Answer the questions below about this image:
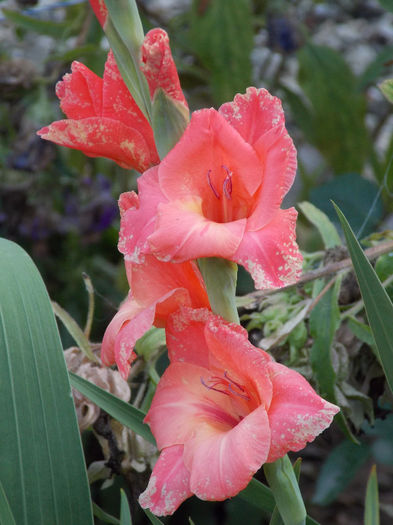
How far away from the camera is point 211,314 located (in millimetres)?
325

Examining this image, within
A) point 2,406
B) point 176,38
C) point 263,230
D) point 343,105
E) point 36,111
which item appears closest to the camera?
A: point 263,230

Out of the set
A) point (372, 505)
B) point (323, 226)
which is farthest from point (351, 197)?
point (372, 505)

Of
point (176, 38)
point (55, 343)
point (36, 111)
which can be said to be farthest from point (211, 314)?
point (176, 38)

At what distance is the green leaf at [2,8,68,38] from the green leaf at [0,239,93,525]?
27.5 inches

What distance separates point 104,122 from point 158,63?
0.16 feet

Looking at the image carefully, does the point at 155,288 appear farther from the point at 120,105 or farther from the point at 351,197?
the point at 351,197

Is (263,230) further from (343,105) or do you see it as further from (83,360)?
(343,105)

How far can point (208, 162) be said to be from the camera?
0.32 metres

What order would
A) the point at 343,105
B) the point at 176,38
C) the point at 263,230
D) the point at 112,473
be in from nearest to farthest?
1. the point at 263,230
2. the point at 112,473
3. the point at 343,105
4. the point at 176,38

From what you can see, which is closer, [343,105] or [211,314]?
[211,314]

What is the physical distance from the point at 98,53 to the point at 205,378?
78cm

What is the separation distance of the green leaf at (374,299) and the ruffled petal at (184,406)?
0.30 feet

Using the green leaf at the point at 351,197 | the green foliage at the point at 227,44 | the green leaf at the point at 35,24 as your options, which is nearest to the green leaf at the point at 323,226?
the green leaf at the point at 351,197

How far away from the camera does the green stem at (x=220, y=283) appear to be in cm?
31
